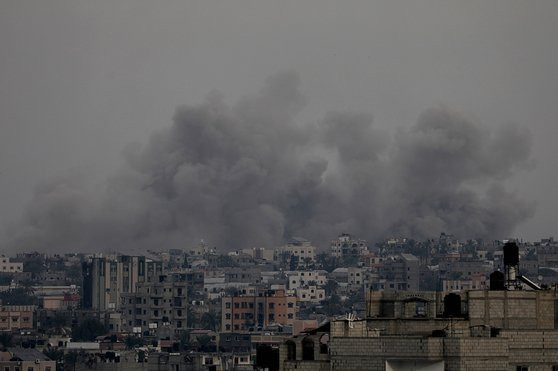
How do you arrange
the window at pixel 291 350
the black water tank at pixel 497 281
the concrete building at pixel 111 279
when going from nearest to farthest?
the window at pixel 291 350
the black water tank at pixel 497 281
the concrete building at pixel 111 279

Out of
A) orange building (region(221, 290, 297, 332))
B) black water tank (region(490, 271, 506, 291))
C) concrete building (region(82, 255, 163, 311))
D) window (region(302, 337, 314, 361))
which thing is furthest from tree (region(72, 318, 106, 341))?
window (region(302, 337, 314, 361))

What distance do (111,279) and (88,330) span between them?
46292 millimetres

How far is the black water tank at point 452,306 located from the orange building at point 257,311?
135m

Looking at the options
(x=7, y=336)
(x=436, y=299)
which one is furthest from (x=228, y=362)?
(x=436, y=299)

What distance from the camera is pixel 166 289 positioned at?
539 feet

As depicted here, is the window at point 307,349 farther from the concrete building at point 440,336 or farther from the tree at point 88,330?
the tree at point 88,330

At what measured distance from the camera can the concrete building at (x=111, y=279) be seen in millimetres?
184875

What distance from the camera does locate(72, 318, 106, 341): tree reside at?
139500 millimetres

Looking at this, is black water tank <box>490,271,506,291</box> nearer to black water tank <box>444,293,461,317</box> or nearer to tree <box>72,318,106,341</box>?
black water tank <box>444,293,461,317</box>

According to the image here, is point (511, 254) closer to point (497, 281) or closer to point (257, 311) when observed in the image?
point (497, 281)

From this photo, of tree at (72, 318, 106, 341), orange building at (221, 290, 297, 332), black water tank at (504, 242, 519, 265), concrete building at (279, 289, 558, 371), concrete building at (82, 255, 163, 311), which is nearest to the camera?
concrete building at (279, 289, 558, 371)

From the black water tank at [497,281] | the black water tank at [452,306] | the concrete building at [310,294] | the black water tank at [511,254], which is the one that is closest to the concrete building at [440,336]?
the black water tank at [452,306]

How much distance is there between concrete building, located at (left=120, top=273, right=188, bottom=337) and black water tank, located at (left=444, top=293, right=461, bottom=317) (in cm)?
13447

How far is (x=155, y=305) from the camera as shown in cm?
16438
